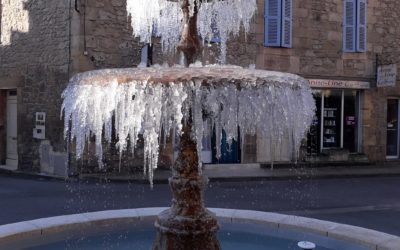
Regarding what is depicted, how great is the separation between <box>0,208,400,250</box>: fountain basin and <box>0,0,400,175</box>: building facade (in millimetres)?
4822

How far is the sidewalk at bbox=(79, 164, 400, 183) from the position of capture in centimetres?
1275

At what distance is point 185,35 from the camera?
15.0ft

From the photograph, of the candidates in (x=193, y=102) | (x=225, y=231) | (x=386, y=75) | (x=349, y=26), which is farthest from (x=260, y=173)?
(x=193, y=102)

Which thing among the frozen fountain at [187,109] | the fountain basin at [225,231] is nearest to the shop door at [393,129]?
the fountain basin at [225,231]

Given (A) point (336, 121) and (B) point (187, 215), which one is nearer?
(B) point (187, 215)

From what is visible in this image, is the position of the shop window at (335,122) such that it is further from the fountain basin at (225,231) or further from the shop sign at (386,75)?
the fountain basin at (225,231)

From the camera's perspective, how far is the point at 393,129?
1828 cm

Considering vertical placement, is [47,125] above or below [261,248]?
above

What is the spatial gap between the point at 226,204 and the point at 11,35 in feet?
29.0

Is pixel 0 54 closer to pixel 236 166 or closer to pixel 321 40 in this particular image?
pixel 236 166

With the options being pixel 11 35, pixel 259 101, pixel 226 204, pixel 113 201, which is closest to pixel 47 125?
pixel 11 35

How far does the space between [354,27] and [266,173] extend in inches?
248

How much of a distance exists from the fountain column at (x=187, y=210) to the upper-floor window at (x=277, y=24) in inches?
448

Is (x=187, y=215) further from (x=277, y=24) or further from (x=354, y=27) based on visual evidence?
(x=354, y=27)
